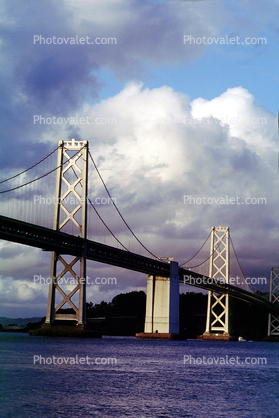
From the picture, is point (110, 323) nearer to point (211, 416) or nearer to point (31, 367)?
point (31, 367)

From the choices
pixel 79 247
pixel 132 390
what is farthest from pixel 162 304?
pixel 132 390

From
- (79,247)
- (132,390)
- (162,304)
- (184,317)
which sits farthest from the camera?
(184,317)

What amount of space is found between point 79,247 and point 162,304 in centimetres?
1715

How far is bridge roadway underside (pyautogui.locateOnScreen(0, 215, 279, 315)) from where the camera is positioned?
1363 inches

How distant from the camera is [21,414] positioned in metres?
13.2

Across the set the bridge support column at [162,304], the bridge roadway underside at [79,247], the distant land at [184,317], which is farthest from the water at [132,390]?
the distant land at [184,317]

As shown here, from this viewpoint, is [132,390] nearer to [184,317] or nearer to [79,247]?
[79,247]

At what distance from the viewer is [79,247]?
133 feet

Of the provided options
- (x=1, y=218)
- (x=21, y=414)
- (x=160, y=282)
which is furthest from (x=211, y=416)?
(x=160, y=282)

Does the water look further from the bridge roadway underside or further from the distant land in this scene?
the distant land

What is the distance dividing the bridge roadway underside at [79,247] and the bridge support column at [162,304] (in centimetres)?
114

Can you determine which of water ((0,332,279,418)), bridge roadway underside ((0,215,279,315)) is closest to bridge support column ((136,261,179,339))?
bridge roadway underside ((0,215,279,315))

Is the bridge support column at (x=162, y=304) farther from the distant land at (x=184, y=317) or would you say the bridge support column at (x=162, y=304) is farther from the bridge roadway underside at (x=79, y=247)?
the distant land at (x=184, y=317)

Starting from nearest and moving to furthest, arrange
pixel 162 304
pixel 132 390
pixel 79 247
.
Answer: pixel 132 390
pixel 79 247
pixel 162 304
